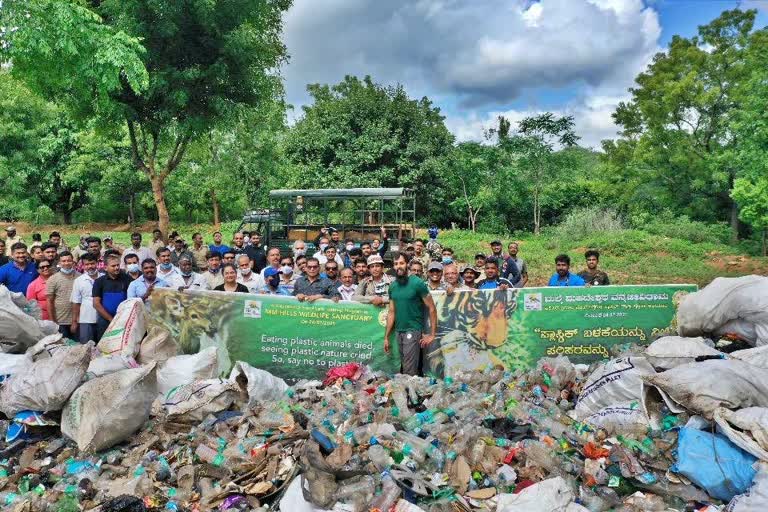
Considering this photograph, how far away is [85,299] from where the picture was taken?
6.63m

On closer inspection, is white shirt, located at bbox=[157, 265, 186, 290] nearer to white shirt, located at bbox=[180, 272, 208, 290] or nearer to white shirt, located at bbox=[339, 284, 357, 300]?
white shirt, located at bbox=[180, 272, 208, 290]

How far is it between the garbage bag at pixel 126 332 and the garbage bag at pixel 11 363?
0.74m

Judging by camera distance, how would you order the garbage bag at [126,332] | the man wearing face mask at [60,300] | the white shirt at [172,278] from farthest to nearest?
the white shirt at [172,278] → the man wearing face mask at [60,300] → the garbage bag at [126,332]

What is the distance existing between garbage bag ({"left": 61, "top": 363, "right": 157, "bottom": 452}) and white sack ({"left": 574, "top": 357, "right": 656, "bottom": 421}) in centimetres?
361

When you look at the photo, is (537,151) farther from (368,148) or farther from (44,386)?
(44,386)

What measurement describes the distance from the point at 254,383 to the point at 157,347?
129 centimetres

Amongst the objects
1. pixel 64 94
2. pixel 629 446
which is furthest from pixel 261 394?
pixel 64 94

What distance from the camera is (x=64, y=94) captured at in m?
12.0

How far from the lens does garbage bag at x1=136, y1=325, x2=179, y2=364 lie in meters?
5.71

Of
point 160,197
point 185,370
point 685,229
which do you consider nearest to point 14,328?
point 185,370

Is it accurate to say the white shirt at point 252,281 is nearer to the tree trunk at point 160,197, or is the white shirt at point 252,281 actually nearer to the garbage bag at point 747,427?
the garbage bag at point 747,427

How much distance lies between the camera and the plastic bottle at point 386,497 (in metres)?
3.58

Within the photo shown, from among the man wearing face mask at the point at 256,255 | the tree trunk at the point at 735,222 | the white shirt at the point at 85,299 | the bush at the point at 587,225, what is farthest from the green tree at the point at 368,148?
the white shirt at the point at 85,299

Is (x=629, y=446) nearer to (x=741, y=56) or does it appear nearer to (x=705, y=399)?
(x=705, y=399)
